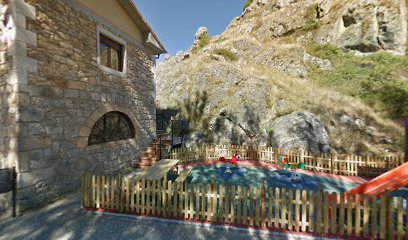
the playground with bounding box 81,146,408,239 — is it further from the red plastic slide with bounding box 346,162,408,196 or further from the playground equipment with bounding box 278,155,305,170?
the playground equipment with bounding box 278,155,305,170

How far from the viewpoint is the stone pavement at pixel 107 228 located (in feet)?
11.6

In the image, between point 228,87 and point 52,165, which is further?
point 228,87

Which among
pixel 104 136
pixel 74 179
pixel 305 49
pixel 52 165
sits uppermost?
pixel 305 49

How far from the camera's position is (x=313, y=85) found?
16.2 meters

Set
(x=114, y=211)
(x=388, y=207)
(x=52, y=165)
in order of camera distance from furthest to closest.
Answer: (x=52, y=165) < (x=114, y=211) < (x=388, y=207)

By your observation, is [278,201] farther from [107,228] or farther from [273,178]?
[273,178]

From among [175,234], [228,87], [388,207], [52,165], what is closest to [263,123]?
[228,87]

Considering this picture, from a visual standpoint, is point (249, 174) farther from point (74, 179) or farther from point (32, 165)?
point (32, 165)

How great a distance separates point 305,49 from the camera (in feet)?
68.3

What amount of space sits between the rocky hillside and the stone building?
729 cm

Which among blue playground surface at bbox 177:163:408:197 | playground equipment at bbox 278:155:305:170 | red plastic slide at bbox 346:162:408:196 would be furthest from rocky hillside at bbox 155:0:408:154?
red plastic slide at bbox 346:162:408:196

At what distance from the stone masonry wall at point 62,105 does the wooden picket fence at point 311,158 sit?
14.2ft

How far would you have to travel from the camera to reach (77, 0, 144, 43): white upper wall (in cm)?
659

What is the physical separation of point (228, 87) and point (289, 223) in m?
13.9
